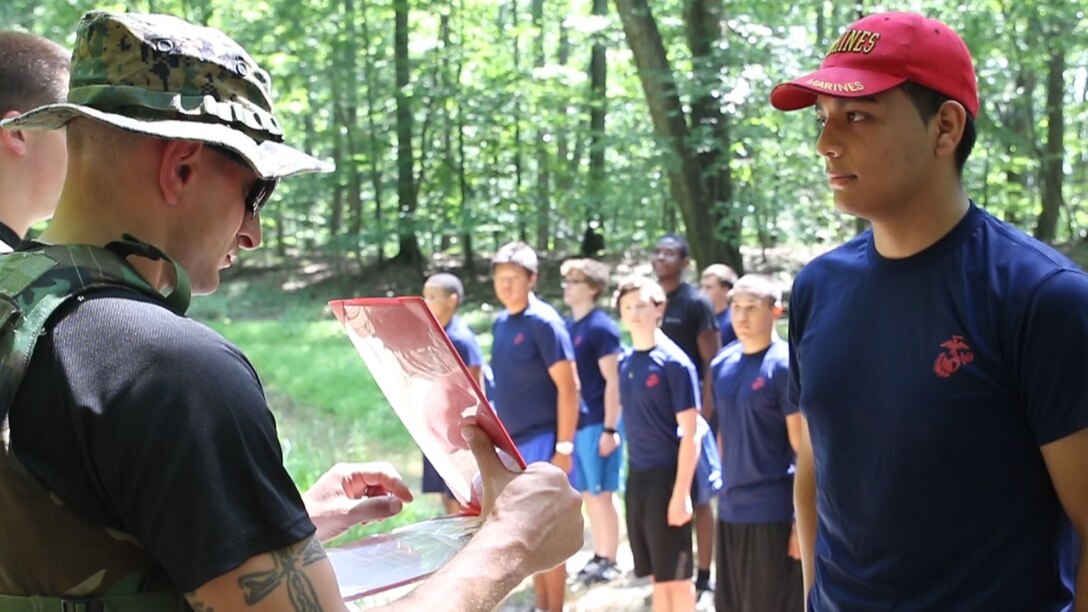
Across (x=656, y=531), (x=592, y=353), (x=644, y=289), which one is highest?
(x=644, y=289)

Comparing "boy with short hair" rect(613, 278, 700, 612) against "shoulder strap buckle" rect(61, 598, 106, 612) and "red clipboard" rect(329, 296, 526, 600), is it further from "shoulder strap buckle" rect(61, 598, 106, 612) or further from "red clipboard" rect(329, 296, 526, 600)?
"shoulder strap buckle" rect(61, 598, 106, 612)

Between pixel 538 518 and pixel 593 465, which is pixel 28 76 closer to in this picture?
pixel 538 518

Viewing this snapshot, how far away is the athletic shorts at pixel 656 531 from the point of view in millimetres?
5637

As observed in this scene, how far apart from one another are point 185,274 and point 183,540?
412 millimetres

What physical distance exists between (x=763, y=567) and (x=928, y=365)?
9.83 feet

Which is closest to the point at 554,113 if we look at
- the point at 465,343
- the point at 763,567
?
the point at 465,343

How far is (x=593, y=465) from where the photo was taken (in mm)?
7035

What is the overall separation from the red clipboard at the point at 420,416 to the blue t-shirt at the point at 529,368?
446 centimetres

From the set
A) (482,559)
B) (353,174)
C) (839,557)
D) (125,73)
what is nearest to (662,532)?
(839,557)

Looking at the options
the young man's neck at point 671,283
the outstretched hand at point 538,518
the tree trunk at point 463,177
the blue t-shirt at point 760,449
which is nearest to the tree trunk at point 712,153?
the young man's neck at point 671,283

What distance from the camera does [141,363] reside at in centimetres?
121

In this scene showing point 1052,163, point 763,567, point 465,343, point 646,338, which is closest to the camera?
point 763,567

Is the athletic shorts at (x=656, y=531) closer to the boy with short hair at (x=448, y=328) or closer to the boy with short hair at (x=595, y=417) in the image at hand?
the boy with short hair at (x=595, y=417)

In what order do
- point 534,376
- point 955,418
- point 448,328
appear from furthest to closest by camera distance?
point 448,328
point 534,376
point 955,418
